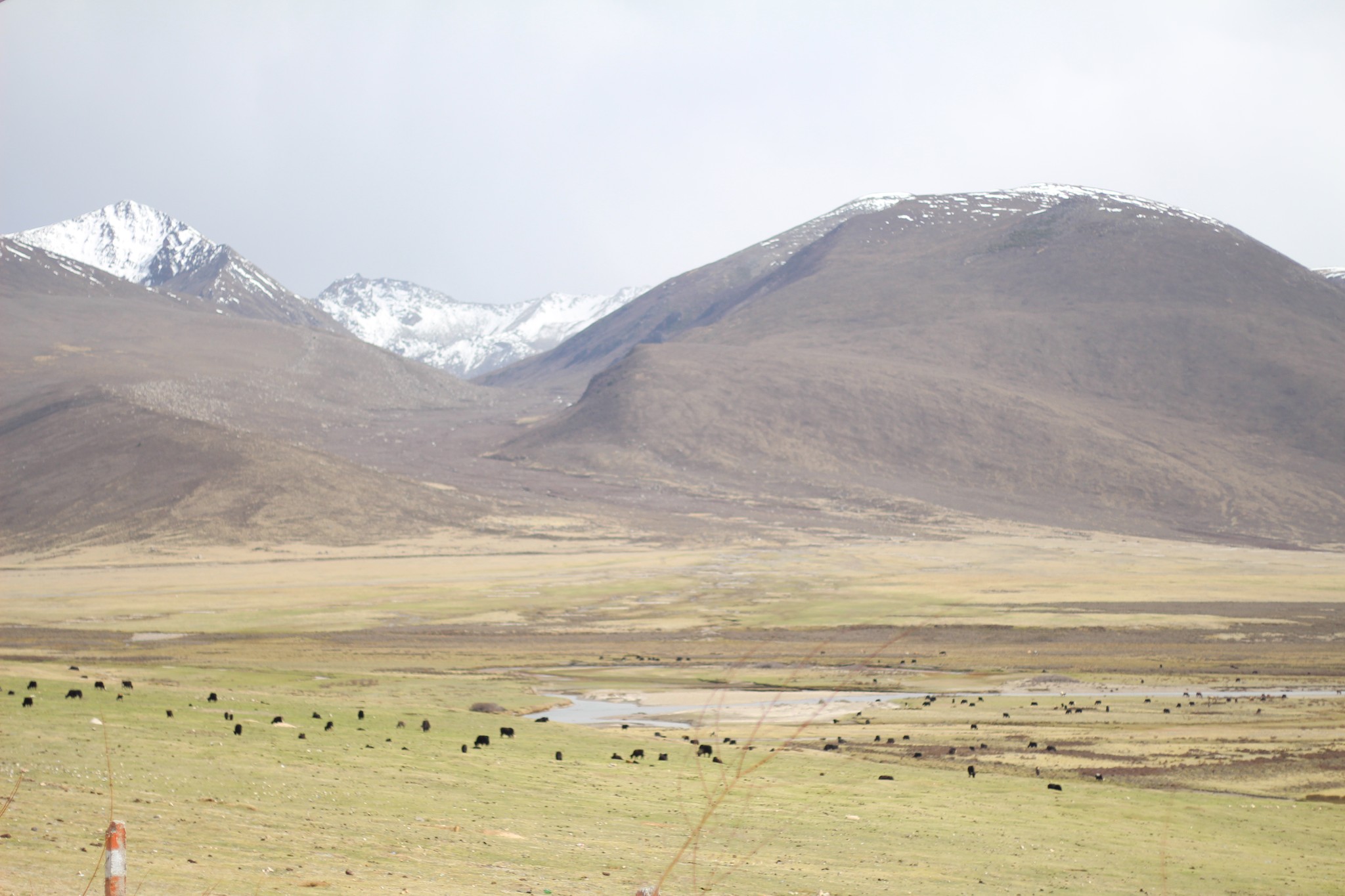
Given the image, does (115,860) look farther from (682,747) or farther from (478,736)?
(682,747)

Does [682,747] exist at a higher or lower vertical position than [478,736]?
lower

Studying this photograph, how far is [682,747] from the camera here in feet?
102

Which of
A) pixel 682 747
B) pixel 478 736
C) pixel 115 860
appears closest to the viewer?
pixel 115 860

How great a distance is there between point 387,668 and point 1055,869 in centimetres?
3982

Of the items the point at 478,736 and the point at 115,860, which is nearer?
the point at 115,860

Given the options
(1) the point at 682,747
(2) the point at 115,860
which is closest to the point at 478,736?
(1) the point at 682,747

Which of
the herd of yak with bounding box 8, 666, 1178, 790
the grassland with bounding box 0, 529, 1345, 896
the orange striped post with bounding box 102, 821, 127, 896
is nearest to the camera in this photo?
the orange striped post with bounding box 102, 821, 127, 896

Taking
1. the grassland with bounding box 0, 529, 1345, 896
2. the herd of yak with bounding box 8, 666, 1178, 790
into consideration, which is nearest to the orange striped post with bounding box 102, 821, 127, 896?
the grassland with bounding box 0, 529, 1345, 896

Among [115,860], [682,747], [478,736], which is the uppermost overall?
[115,860]

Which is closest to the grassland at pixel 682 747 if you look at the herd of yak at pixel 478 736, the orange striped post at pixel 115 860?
the herd of yak at pixel 478 736

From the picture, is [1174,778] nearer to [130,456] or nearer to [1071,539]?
[1071,539]

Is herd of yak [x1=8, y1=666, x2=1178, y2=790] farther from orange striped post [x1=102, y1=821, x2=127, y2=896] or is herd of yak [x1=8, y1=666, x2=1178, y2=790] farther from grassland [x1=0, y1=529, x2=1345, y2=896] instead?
orange striped post [x1=102, y1=821, x2=127, y2=896]

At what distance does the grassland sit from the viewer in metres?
15.3

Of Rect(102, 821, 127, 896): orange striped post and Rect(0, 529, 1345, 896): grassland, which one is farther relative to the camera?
Rect(0, 529, 1345, 896): grassland
